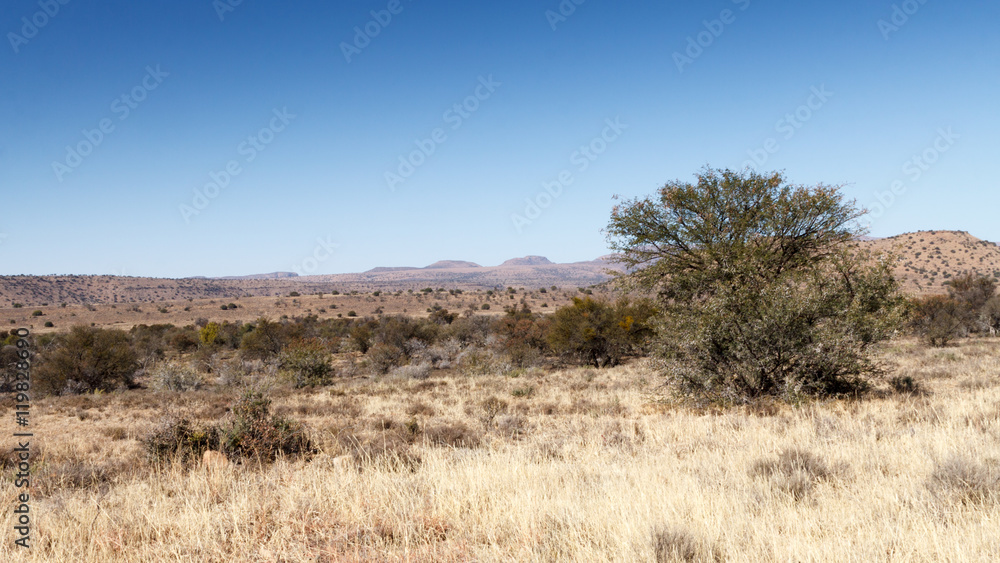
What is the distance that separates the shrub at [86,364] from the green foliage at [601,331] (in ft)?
83.8

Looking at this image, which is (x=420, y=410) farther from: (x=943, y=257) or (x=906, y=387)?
(x=943, y=257)

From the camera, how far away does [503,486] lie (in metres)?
5.45

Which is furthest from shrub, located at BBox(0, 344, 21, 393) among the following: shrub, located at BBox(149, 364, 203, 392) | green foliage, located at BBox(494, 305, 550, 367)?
green foliage, located at BBox(494, 305, 550, 367)

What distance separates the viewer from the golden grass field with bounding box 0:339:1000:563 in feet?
12.6

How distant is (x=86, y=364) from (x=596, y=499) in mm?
31880

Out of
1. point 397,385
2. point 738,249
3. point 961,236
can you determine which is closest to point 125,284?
point 397,385

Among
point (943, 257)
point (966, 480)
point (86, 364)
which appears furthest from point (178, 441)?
point (943, 257)

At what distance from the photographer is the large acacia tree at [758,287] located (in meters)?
11.3

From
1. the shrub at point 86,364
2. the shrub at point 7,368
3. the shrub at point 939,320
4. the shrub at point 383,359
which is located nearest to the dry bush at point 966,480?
the shrub at point 939,320

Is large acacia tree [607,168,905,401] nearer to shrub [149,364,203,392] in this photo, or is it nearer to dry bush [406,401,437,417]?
dry bush [406,401,437,417]

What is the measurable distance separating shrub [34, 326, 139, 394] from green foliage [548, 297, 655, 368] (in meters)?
25.6

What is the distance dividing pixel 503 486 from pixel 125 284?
125 meters

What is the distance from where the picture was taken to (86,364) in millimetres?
26641

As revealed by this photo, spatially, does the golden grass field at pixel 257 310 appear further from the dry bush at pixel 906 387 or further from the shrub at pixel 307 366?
the dry bush at pixel 906 387
